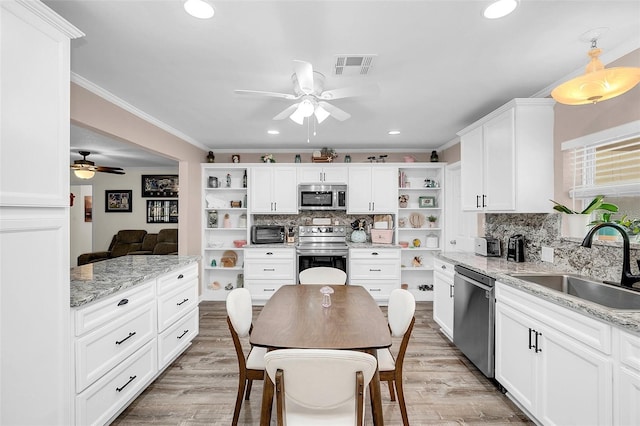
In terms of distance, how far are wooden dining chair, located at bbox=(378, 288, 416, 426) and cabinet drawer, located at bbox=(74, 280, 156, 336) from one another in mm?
1759

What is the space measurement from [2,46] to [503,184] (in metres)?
3.44

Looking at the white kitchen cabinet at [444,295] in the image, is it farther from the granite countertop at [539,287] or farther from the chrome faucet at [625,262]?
the chrome faucet at [625,262]

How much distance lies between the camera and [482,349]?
2.48 meters

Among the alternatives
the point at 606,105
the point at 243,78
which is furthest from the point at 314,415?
the point at 606,105

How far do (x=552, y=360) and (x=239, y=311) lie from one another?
6.45 ft

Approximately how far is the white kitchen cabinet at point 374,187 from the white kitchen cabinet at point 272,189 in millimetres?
959

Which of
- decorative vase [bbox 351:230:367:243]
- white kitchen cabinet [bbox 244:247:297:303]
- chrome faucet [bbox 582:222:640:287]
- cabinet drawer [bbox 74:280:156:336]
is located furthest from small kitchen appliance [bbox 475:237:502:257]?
cabinet drawer [bbox 74:280:156:336]

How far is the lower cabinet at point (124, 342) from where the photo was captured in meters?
1.70

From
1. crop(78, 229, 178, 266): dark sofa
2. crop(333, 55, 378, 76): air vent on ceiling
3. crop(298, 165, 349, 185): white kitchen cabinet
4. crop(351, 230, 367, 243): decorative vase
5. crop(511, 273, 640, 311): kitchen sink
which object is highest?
crop(333, 55, 378, 76): air vent on ceiling

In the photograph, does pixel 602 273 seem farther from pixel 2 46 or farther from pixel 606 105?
pixel 2 46

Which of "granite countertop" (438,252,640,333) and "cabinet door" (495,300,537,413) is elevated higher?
"granite countertop" (438,252,640,333)

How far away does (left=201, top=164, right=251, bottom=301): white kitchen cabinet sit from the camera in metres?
4.86

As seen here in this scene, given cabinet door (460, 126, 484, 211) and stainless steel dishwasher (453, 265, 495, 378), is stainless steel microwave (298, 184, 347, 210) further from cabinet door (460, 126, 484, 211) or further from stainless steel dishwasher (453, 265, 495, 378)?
stainless steel dishwasher (453, 265, 495, 378)

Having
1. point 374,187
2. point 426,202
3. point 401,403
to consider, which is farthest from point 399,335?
point 426,202
